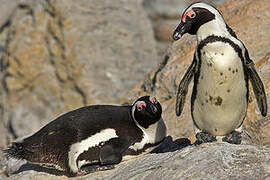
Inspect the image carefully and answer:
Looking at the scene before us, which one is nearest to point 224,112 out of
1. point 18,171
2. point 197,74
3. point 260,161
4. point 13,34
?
point 197,74

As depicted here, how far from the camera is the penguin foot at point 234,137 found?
18.8 ft

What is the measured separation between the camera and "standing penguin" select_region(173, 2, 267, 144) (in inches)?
212

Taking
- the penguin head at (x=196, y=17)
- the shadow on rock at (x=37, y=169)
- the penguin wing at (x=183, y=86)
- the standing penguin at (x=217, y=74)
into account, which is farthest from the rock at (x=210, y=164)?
the penguin head at (x=196, y=17)

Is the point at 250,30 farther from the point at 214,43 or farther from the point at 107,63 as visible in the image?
the point at 107,63

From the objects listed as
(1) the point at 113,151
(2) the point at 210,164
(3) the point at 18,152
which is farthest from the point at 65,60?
(2) the point at 210,164

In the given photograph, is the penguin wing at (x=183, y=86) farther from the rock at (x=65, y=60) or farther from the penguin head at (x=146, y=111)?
the rock at (x=65, y=60)

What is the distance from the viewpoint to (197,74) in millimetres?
5660

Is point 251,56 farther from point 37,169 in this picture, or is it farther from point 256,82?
point 37,169

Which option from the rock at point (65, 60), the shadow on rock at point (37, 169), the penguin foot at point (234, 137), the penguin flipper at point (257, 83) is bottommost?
the rock at point (65, 60)

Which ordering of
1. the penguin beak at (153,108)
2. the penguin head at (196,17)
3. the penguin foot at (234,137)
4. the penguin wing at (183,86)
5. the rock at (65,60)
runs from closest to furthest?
the penguin head at (196,17) → the penguin foot at (234,137) → the penguin wing at (183,86) → the penguin beak at (153,108) → the rock at (65,60)

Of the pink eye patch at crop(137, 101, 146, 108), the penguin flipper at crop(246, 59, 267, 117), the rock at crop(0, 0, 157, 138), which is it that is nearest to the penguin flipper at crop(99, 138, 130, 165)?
the pink eye patch at crop(137, 101, 146, 108)

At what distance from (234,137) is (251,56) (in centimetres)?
209

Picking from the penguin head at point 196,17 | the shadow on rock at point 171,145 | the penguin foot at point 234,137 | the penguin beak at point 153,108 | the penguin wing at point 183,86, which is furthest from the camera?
the shadow on rock at point 171,145

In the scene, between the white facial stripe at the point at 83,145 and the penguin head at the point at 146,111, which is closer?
the white facial stripe at the point at 83,145
